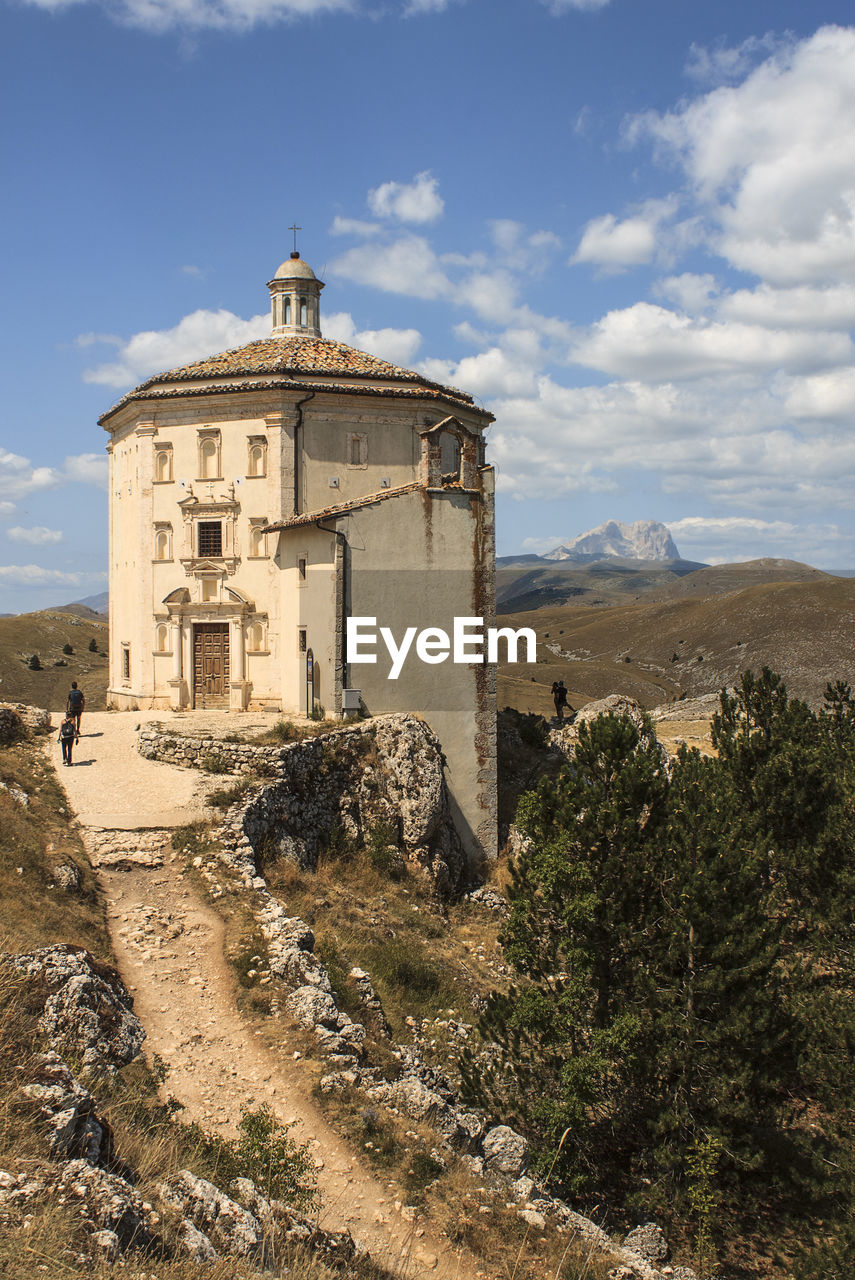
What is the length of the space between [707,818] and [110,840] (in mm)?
Result: 11946

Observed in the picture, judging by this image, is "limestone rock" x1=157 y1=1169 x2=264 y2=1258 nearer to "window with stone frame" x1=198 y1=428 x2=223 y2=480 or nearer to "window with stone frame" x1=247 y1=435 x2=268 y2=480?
"window with stone frame" x1=247 y1=435 x2=268 y2=480

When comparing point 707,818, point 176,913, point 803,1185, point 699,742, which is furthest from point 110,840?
point 699,742

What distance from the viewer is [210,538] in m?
32.9

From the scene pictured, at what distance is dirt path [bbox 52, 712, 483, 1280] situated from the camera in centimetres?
1027

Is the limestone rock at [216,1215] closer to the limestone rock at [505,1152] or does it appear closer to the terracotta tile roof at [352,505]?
the limestone rock at [505,1152]

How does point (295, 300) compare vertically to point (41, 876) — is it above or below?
above

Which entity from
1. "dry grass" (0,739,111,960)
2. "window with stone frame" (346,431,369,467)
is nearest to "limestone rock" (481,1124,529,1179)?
"dry grass" (0,739,111,960)

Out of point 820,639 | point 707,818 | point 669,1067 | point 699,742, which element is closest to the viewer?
point 669,1067

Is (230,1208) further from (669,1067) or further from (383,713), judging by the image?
(383,713)

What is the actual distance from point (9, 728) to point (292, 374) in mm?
15672

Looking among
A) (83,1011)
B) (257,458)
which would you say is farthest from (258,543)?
(83,1011)

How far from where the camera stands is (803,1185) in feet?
49.0

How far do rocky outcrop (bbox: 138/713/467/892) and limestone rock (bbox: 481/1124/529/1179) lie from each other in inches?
328

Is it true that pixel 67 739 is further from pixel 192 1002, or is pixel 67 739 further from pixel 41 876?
pixel 192 1002
